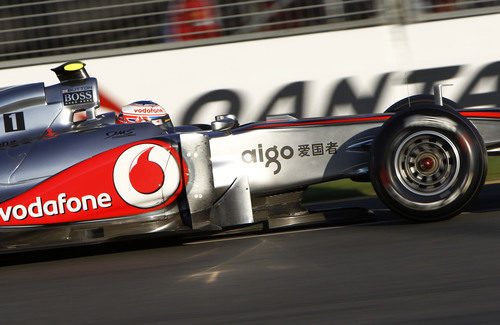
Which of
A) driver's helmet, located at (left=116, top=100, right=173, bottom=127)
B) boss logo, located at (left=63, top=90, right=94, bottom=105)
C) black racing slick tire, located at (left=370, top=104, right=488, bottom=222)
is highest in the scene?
boss logo, located at (left=63, top=90, right=94, bottom=105)

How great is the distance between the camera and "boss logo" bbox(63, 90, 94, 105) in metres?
5.69

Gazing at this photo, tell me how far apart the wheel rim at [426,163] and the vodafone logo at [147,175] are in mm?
1567

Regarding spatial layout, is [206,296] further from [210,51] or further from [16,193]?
[210,51]

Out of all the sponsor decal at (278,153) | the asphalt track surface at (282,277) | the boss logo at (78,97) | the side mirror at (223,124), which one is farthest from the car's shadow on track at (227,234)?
the boss logo at (78,97)

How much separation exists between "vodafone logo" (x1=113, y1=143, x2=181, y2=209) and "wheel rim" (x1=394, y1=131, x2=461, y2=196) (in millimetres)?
1567

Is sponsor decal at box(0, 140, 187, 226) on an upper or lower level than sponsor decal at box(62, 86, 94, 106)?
lower

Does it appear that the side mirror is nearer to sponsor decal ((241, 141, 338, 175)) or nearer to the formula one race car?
the formula one race car

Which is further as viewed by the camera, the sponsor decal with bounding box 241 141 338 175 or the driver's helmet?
the driver's helmet

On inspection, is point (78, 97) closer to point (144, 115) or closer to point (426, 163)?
point (144, 115)

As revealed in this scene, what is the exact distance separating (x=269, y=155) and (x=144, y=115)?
103 cm

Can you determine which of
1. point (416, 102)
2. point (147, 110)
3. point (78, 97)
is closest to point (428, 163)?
point (416, 102)

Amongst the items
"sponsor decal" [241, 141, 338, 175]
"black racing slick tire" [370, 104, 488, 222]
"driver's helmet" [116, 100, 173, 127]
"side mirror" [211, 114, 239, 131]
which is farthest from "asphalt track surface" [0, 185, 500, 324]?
"driver's helmet" [116, 100, 173, 127]

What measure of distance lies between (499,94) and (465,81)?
445mm

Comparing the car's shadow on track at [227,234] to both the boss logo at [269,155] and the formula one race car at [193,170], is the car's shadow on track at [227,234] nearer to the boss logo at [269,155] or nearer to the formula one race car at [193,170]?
the formula one race car at [193,170]
